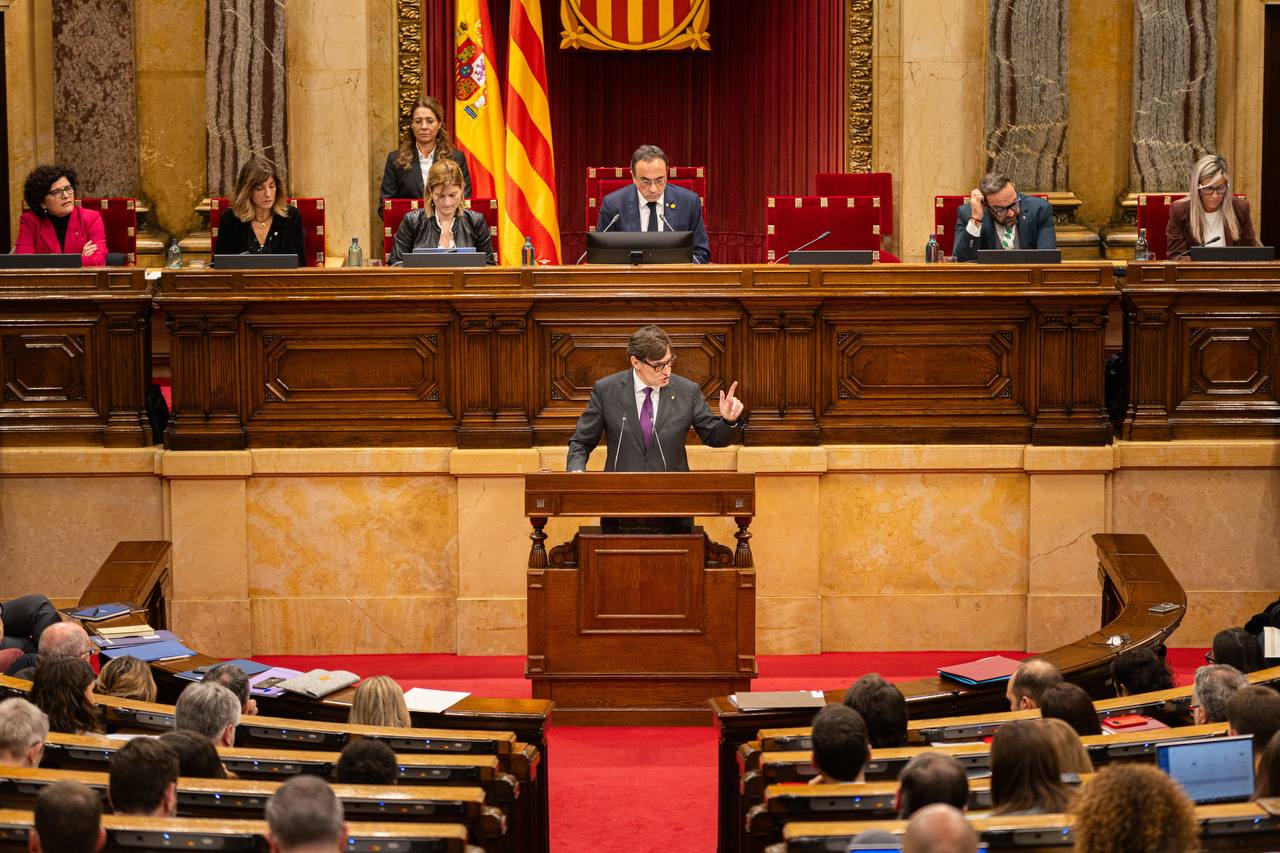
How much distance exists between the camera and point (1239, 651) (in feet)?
19.3

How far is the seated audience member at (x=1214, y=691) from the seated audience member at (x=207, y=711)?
9.20ft

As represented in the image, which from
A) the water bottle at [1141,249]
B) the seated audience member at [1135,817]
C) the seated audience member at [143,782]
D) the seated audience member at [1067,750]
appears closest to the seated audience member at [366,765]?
the seated audience member at [143,782]

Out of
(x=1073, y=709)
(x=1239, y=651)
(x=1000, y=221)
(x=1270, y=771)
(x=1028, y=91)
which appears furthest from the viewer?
(x=1028, y=91)

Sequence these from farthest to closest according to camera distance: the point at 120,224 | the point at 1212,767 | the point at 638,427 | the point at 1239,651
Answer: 1. the point at 120,224
2. the point at 638,427
3. the point at 1239,651
4. the point at 1212,767

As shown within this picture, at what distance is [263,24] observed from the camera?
36.1ft

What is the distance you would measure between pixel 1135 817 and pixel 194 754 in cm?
229

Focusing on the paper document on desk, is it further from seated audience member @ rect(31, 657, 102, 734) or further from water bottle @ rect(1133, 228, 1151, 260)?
water bottle @ rect(1133, 228, 1151, 260)

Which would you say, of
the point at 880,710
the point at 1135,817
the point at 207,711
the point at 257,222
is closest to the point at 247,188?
the point at 257,222

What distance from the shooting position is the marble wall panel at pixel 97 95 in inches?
442

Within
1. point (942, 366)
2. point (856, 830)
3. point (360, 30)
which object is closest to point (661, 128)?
point (360, 30)

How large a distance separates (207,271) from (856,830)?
521 cm

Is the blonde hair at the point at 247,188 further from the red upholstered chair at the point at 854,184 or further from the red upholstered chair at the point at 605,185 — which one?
the red upholstered chair at the point at 854,184

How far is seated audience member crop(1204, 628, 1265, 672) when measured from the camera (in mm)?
5887

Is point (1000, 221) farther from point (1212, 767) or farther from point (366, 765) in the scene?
point (366, 765)
